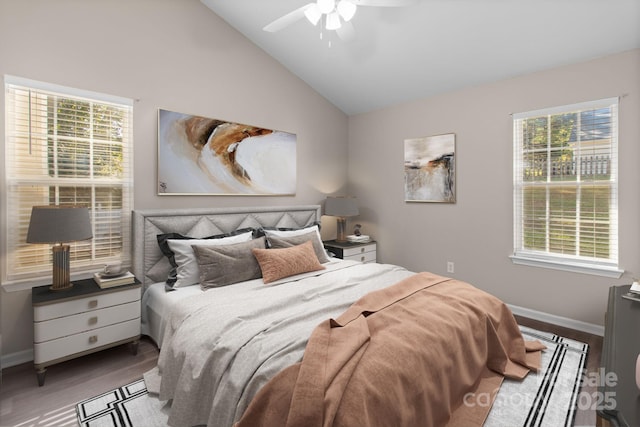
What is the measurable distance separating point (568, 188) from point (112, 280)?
418 cm

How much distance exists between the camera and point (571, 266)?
3.07 meters

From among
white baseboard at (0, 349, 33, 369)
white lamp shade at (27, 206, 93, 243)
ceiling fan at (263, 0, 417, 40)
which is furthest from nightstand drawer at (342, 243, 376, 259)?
white baseboard at (0, 349, 33, 369)

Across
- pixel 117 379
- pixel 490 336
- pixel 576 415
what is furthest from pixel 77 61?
pixel 576 415

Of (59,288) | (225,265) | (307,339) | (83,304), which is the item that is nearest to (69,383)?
(83,304)

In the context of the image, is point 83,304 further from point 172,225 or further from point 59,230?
point 172,225

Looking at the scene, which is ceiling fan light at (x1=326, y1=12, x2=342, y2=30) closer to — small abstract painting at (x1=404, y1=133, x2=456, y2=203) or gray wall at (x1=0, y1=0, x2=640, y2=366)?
gray wall at (x1=0, y1=0, x2=640, y2=366)

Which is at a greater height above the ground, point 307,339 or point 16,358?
point 307,339

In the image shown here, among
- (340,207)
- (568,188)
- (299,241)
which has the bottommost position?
(299,241)

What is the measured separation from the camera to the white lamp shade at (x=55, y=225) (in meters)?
2.16

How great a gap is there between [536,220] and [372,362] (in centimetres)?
287

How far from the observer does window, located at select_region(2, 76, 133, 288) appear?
2350 mm

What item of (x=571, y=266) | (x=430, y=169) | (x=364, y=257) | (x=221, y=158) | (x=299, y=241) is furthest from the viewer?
(x=364, y=257)

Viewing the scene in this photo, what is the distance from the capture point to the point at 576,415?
1.89m

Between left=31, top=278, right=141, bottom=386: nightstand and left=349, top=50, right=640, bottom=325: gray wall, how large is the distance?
10.5 feet
